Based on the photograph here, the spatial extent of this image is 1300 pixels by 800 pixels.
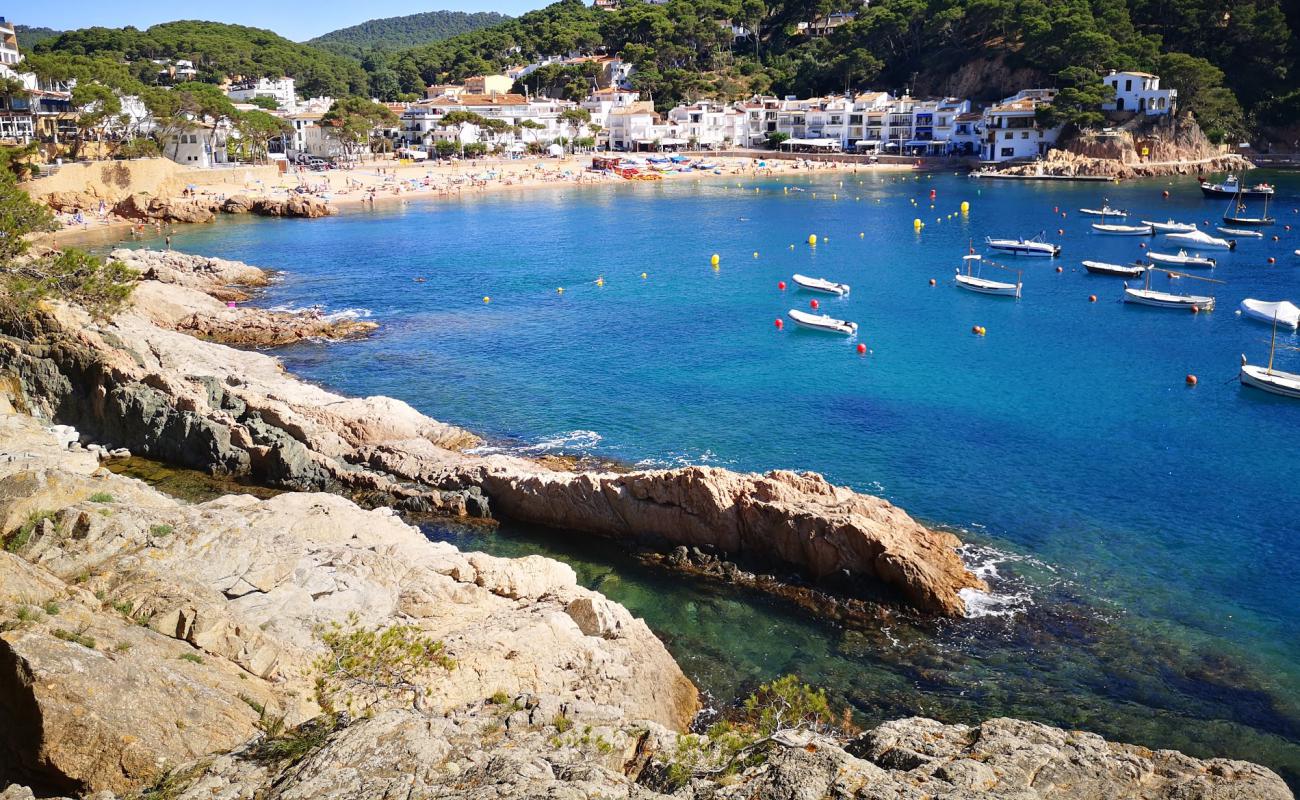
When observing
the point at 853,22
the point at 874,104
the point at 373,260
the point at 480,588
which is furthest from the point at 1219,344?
the point at 853,22

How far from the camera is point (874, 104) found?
427ft

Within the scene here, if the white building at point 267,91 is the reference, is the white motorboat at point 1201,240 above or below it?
below

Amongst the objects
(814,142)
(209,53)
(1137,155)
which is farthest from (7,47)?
(1137,155)

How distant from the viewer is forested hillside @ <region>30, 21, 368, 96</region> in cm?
15200

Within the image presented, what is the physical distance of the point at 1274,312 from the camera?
140ft

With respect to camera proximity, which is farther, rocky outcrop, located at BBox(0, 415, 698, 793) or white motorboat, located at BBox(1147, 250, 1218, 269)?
white motorboat, located at BBox(1147, 250, 1218, 269)

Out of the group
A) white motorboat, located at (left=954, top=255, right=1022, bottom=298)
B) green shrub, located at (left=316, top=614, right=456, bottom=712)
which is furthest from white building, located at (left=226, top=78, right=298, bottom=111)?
green shrub, located at (left=316, top=614, right=456, bottom=712)

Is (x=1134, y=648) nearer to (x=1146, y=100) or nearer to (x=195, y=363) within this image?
(x=195, y=363)

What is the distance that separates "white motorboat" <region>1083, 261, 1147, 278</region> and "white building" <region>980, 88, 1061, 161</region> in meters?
63.1

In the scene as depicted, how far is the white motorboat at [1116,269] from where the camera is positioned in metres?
53.5

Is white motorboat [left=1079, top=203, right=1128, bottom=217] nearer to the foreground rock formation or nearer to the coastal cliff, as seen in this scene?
the coastal cliff

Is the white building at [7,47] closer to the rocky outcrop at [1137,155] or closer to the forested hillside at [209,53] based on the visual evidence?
the forested hillside at [209,53]

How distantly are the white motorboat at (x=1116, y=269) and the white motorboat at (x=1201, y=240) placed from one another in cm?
994

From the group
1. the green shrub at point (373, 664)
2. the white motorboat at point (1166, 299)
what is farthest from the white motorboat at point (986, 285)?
the green shrub at point (373, 664)
